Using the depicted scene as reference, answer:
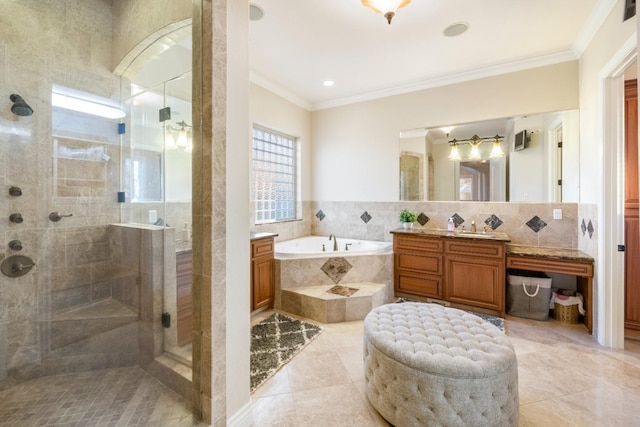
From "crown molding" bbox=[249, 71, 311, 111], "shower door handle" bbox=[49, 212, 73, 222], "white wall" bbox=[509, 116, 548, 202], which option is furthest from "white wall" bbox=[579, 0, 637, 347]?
"shower door handle" bbox=[49, 212, 73, 222]

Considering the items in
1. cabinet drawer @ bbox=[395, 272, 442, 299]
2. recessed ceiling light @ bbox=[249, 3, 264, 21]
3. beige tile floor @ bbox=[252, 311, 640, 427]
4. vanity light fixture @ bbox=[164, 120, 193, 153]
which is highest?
recessed ceiling light @ bbox=[249, 3, 264, 21]

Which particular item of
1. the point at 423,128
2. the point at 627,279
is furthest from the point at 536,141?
the point at 627,279

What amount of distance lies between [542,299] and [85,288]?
14.0 ft

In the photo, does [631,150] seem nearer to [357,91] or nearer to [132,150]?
[357,91]

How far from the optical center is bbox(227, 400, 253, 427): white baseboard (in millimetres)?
1504

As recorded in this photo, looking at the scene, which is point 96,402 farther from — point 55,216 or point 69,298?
point 55,216

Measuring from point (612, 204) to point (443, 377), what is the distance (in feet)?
7.54

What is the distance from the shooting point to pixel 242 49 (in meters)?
1.54

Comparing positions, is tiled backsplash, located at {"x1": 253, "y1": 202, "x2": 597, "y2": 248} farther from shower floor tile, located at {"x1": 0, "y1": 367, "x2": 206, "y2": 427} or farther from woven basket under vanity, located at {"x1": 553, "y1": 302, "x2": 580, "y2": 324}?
shower floor tile, located at {"x1": 0, "y1": 367, "x2": 206, "y2": 427}

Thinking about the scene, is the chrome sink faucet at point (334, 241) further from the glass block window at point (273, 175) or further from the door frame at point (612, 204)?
the door frame at point (612, 204)

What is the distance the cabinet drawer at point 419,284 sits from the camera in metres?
3.38

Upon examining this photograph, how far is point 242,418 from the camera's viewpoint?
5.11 feet

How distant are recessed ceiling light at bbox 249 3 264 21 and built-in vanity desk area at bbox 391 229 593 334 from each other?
2.76 metres

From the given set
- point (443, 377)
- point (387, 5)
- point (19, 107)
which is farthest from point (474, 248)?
point (19, 107)
